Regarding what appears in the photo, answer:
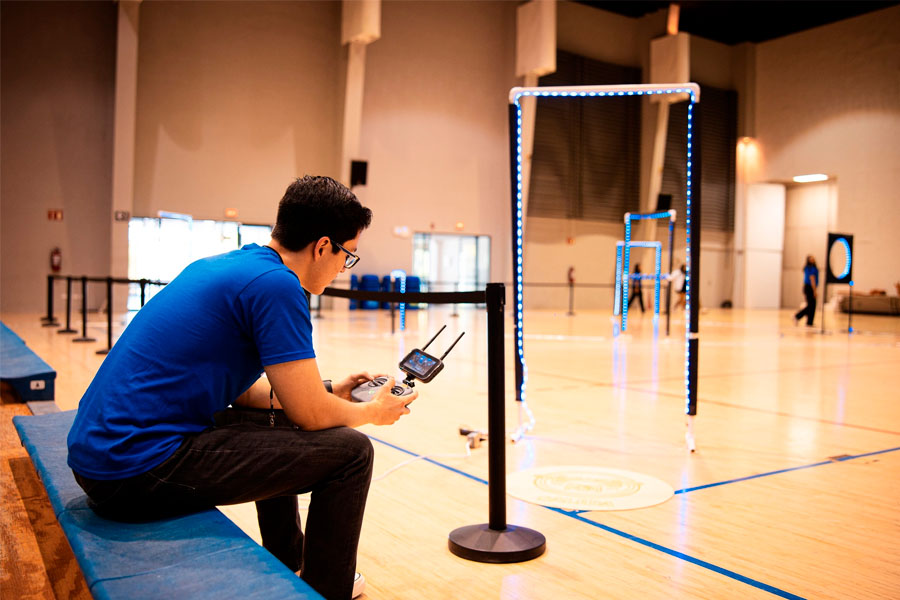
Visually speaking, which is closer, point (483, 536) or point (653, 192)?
point (483, 536)

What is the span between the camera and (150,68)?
1711 centimetres

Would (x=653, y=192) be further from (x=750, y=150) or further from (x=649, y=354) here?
(x=649, y=354)

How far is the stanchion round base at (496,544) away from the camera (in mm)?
2705

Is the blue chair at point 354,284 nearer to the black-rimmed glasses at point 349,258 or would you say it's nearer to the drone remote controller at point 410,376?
the drone remote controller at point 410,376

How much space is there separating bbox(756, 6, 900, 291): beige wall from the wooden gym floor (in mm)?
16624

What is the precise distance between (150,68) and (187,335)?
17.3 meters

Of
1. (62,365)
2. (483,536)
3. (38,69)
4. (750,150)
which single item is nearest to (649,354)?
(62,365)

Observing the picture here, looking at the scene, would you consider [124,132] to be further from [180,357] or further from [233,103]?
[180,357]

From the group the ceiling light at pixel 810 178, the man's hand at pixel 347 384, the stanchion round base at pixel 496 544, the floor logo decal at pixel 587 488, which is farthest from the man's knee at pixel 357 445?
the ceiling light at pixel 810 178

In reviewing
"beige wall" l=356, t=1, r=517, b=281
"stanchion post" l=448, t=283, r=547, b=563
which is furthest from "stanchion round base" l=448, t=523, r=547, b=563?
"beige wall" l=356, t=1, r=517, b=281

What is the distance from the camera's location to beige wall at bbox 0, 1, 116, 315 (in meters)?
16.1

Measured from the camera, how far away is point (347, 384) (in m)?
2.36

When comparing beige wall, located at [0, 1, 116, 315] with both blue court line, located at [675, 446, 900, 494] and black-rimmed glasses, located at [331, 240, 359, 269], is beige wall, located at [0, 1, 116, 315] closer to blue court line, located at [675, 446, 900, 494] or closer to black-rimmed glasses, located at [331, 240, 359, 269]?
blue court line, located at [675, 446, 900, 494]

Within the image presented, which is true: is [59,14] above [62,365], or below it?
above
